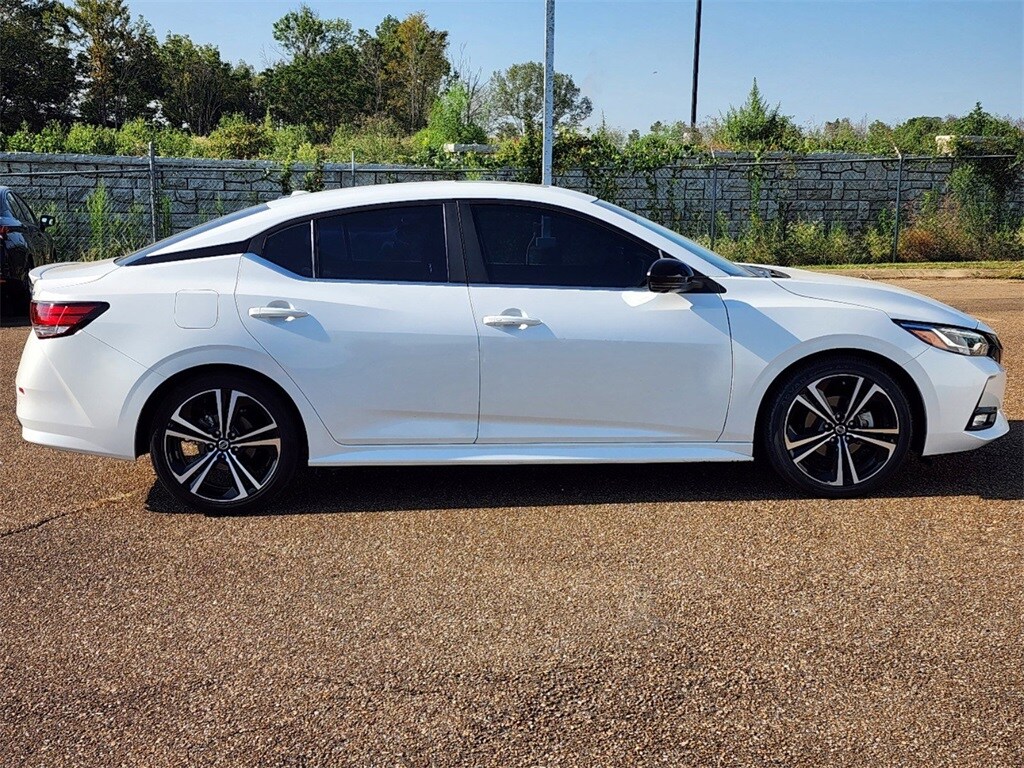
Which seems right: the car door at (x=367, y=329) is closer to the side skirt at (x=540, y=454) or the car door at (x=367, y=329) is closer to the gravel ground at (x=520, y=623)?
the side skirt at (x=540, y=454)

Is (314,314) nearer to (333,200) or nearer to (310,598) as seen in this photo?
(333,200)

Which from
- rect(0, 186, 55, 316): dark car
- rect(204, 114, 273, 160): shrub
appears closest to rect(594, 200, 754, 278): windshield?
rect(0, 186, 55, 316): dark car

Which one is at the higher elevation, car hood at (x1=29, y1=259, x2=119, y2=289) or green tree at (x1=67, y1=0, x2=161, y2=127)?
green tree at (x1=67, y1=0, x2=161, y2=127)

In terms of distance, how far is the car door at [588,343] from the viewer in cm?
519

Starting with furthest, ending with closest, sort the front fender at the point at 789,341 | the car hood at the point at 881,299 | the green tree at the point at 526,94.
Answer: the green tree at the point at 526,94, the car hood at the point at 881,299, the front fender at the point at 789,341

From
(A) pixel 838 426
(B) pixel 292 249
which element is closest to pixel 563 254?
(B) pixel 292 249

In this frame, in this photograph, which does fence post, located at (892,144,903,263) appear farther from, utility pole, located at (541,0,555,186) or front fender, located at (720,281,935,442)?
front fender, located at (720,281,935,442)

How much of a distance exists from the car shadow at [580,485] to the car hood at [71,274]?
3.87 ft

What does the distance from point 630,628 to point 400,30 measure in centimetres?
5338

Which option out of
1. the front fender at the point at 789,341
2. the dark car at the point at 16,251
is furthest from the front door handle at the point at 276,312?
the dark car at the point at 16,251

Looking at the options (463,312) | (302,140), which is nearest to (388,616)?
(463,312)

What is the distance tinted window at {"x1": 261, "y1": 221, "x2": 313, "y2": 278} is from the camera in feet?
17.4

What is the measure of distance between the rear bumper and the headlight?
3.81 meters

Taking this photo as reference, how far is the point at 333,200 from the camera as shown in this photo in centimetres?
543
